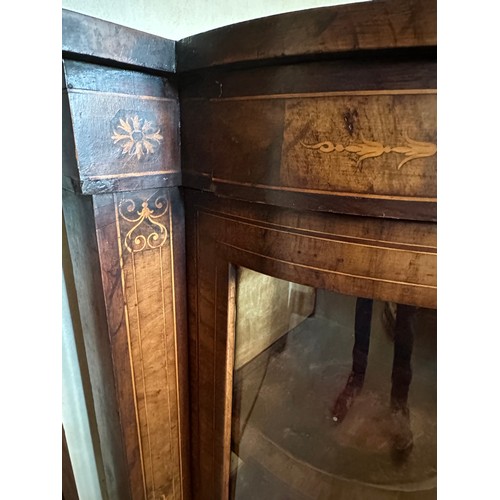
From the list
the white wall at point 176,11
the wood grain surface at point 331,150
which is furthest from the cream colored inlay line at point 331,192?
the white wall at point 176,11

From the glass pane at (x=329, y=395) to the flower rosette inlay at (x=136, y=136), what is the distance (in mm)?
208

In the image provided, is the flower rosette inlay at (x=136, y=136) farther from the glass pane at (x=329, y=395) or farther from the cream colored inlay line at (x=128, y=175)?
the glass pane at (x=329, y=395)

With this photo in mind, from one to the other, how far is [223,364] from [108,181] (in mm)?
304

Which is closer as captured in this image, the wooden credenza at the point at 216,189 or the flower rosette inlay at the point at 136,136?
the wooden credenza at the point at 216,189

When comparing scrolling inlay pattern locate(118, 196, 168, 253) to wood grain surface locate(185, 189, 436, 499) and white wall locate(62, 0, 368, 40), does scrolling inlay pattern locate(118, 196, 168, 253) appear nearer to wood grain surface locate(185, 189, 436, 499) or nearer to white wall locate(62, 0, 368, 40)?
wood grain surface locate(185, 189, 436, 499)

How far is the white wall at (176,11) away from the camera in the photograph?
1.79 ft

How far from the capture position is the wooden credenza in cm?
37

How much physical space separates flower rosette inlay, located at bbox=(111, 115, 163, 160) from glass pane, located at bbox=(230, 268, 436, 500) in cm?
21

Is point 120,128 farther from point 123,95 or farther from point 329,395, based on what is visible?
point 329,395

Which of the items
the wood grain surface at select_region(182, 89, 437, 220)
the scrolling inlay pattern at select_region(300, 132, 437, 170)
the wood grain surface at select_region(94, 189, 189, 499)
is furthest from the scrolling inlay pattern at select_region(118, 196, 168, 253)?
the scrolling inlay pattern at select_region(300, 132, 437, 170)

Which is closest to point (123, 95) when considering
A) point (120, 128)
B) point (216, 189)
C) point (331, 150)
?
point (120, 128)
